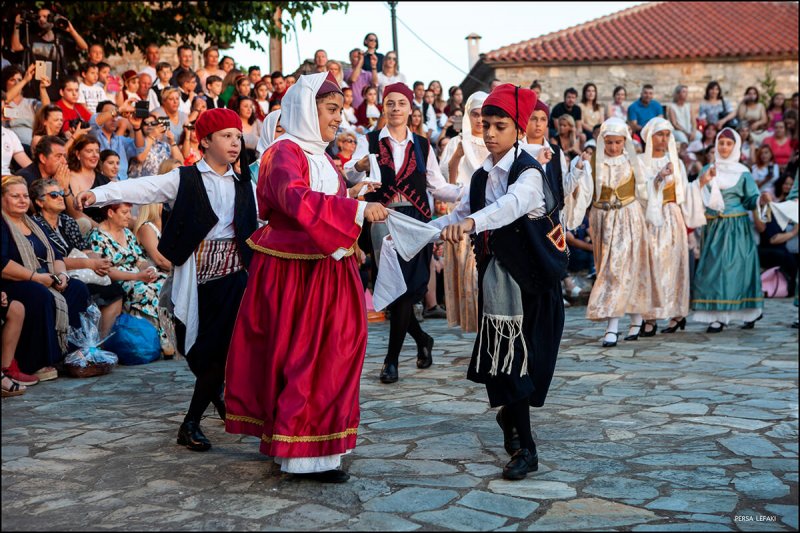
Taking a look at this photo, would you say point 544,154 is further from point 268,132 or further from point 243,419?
point 243,419

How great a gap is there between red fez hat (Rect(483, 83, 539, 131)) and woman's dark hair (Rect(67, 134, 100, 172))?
6.03m

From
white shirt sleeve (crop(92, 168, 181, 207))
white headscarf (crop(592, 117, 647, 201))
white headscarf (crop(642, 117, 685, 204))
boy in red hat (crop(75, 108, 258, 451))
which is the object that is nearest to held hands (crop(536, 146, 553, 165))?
boy in red hat (crop(75, 108, 258, 451))

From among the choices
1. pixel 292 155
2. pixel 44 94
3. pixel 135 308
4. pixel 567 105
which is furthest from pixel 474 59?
pixel 292 155

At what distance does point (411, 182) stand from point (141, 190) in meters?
2.78

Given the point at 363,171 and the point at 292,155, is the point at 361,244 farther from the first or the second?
the point at 292,155

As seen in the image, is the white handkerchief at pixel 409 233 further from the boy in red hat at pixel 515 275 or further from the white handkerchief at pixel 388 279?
the white handkerchief at pixel 388 279

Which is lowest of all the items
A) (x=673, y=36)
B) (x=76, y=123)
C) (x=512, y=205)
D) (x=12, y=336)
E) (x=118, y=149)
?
(x=12, y=336)

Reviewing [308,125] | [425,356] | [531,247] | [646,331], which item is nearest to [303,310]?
[308,125]

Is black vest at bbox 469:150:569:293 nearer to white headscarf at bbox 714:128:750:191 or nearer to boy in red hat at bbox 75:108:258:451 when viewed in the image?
boy in red hat at bbox 75:108:258:451

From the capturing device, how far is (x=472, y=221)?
14.9 ft

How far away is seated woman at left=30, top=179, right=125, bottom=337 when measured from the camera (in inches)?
329

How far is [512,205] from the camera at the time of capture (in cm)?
459

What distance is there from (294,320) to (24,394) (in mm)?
3513

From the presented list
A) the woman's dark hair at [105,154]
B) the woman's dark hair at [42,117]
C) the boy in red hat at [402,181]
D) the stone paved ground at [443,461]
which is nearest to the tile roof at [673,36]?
the woman's dark hair at [105,154]
